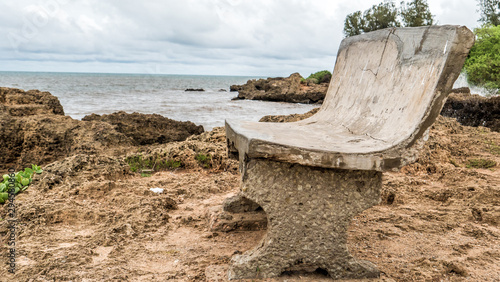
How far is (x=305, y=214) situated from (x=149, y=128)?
5120 millimetres

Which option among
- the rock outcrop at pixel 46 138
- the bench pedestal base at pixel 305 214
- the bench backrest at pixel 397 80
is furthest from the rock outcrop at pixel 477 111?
the rock outcrop at pixel 46 138

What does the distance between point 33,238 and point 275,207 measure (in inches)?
70.1

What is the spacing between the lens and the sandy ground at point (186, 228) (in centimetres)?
229

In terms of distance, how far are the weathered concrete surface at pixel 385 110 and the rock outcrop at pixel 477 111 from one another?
671cm

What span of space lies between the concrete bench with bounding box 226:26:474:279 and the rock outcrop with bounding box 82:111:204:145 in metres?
4.48

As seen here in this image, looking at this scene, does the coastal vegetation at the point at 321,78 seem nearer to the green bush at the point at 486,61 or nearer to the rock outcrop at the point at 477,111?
the green bush at the point at 486,61

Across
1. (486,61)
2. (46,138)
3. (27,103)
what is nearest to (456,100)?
(46,138)

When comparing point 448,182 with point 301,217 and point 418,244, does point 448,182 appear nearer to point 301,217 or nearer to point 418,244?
point 418,244

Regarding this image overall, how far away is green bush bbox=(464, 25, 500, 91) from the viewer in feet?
57.8

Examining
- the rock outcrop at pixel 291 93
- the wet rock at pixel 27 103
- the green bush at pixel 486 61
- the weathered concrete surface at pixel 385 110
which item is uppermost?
the green bush at pixel 486 61

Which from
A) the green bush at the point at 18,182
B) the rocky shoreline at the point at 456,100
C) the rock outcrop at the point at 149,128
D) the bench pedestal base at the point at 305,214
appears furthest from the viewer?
the rocky shoreline at the point at 456,100

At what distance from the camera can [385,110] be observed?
8.11 ft

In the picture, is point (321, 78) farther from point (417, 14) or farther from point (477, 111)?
point (477, 111)

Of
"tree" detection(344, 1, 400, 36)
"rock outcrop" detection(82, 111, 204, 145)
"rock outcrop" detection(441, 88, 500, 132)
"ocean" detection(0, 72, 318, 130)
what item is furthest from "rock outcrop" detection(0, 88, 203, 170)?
"tree" detection(344, 1, 400, 36)
